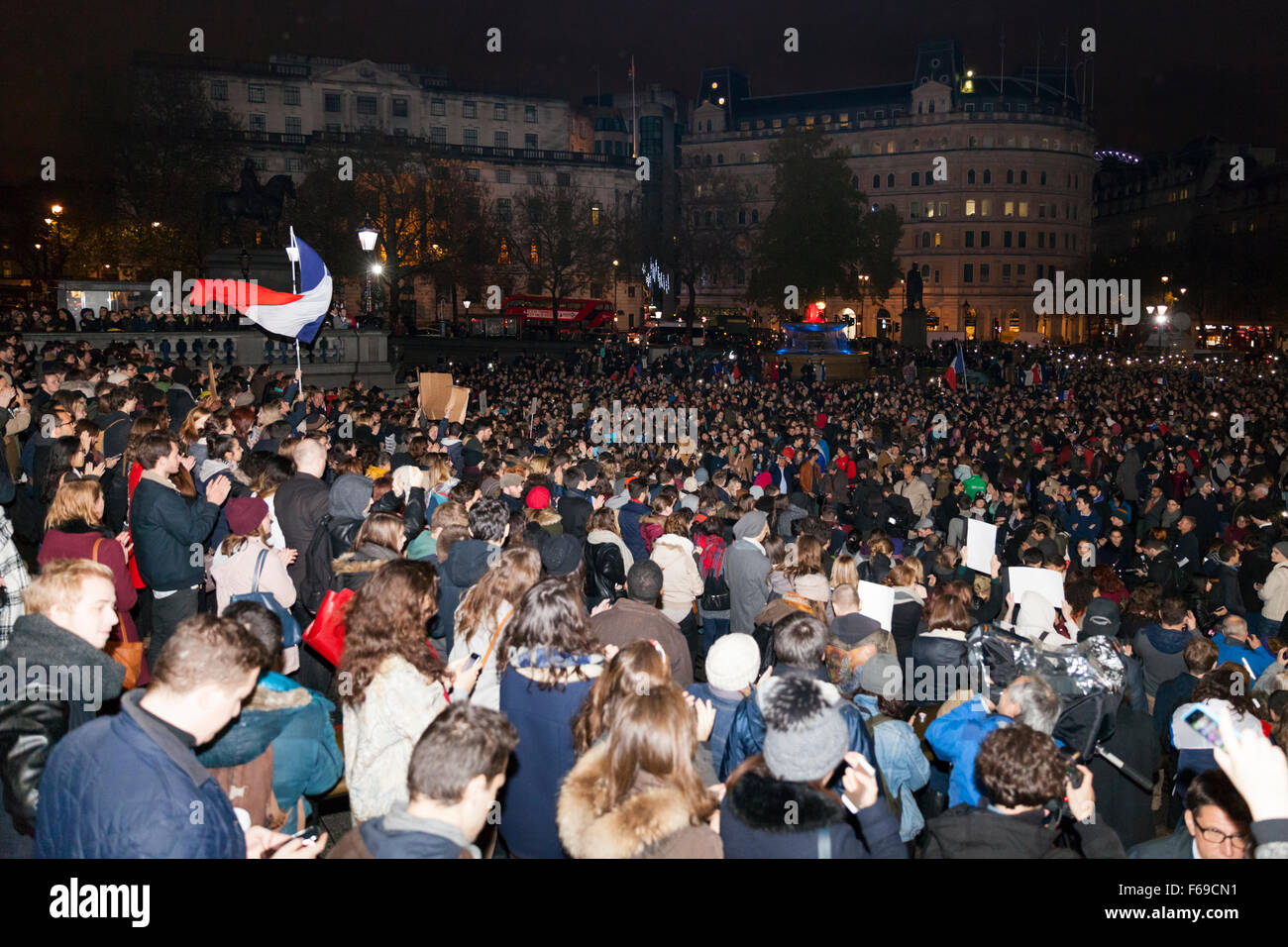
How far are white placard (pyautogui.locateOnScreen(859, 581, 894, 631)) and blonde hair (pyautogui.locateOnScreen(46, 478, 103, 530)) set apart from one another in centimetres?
472

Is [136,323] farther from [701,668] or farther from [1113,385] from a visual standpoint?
[1113,385]

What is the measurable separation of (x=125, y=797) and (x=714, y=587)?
569 centimetres

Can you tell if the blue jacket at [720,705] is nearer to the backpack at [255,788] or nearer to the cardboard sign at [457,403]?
the backpack at [255,788]

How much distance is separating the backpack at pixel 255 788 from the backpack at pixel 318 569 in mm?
2438

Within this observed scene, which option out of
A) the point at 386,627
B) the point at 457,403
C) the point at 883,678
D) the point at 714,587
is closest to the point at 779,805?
the point at 386,627

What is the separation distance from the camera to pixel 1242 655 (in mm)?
6605

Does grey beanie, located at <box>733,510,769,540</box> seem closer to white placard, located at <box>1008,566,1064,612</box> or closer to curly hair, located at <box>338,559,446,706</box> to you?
white placard, located at <box>1008,566,1064,612</box>

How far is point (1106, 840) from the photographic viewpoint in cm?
349

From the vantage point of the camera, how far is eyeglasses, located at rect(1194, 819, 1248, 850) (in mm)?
3424

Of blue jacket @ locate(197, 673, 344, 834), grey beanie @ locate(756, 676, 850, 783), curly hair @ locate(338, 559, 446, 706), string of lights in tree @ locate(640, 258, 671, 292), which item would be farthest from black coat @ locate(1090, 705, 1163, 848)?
string of lights in tree @ locate(640, 258, 671, 292)

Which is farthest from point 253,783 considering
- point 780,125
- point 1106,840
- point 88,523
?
point 780,125

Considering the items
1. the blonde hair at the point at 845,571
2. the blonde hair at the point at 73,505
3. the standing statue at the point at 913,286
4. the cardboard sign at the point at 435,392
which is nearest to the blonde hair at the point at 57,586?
the blonde hair at the point at 73,505

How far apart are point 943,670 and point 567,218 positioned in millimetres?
62368

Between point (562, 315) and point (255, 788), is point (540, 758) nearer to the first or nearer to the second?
point (255, 788)
